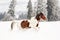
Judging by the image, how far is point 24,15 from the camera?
1285 mm

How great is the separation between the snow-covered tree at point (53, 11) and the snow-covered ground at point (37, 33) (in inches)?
2.0

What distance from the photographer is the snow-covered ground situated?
1.27m

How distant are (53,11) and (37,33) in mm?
279

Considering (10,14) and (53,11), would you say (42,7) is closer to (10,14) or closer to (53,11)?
(53,11)

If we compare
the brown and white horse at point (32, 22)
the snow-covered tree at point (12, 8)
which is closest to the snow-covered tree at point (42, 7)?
the brown and white horse at point (32, 22)

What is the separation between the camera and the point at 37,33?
4.20ft

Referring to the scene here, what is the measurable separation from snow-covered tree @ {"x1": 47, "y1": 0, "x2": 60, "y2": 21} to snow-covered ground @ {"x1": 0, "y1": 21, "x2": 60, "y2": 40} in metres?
0.05

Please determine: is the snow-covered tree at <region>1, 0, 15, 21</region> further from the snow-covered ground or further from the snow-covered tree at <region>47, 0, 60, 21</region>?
the snow-covered tree at <region>47, 0, 60, 21</region>

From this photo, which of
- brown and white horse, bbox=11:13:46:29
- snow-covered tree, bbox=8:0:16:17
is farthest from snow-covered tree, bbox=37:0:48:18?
snow-covered tree, bbox=8:0:16:17

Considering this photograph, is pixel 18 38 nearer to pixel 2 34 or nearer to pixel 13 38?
pixel 13 38

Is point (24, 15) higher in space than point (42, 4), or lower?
lower

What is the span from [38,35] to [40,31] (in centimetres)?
5

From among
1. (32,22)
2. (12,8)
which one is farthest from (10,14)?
(32,22)

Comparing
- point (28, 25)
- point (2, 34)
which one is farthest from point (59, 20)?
point (2, 34)
